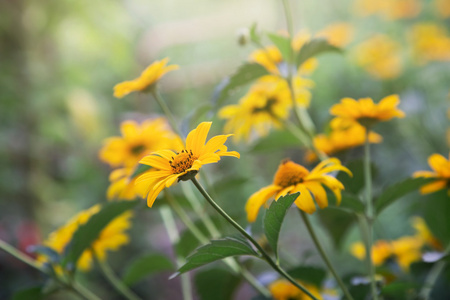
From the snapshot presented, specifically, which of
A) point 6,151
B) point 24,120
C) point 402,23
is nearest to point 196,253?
point 24,120

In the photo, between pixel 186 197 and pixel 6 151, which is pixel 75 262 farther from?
pixel 6 151

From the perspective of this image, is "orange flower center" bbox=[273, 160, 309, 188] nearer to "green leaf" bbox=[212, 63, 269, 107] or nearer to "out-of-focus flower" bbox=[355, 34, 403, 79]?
"green leaf" bbox=[212, 63, 269, 107]

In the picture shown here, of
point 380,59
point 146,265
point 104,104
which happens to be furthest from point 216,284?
point 104,104

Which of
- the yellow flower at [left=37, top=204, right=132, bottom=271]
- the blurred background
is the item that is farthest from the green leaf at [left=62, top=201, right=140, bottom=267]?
the blurred background

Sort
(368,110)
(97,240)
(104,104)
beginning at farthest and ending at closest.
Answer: (104,104)
(97,240)
(368,110)

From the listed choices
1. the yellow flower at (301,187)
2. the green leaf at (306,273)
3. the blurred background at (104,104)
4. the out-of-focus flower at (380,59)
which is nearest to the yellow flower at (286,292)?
the green leaf at (306,273)

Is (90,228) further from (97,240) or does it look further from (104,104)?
(104,104)
